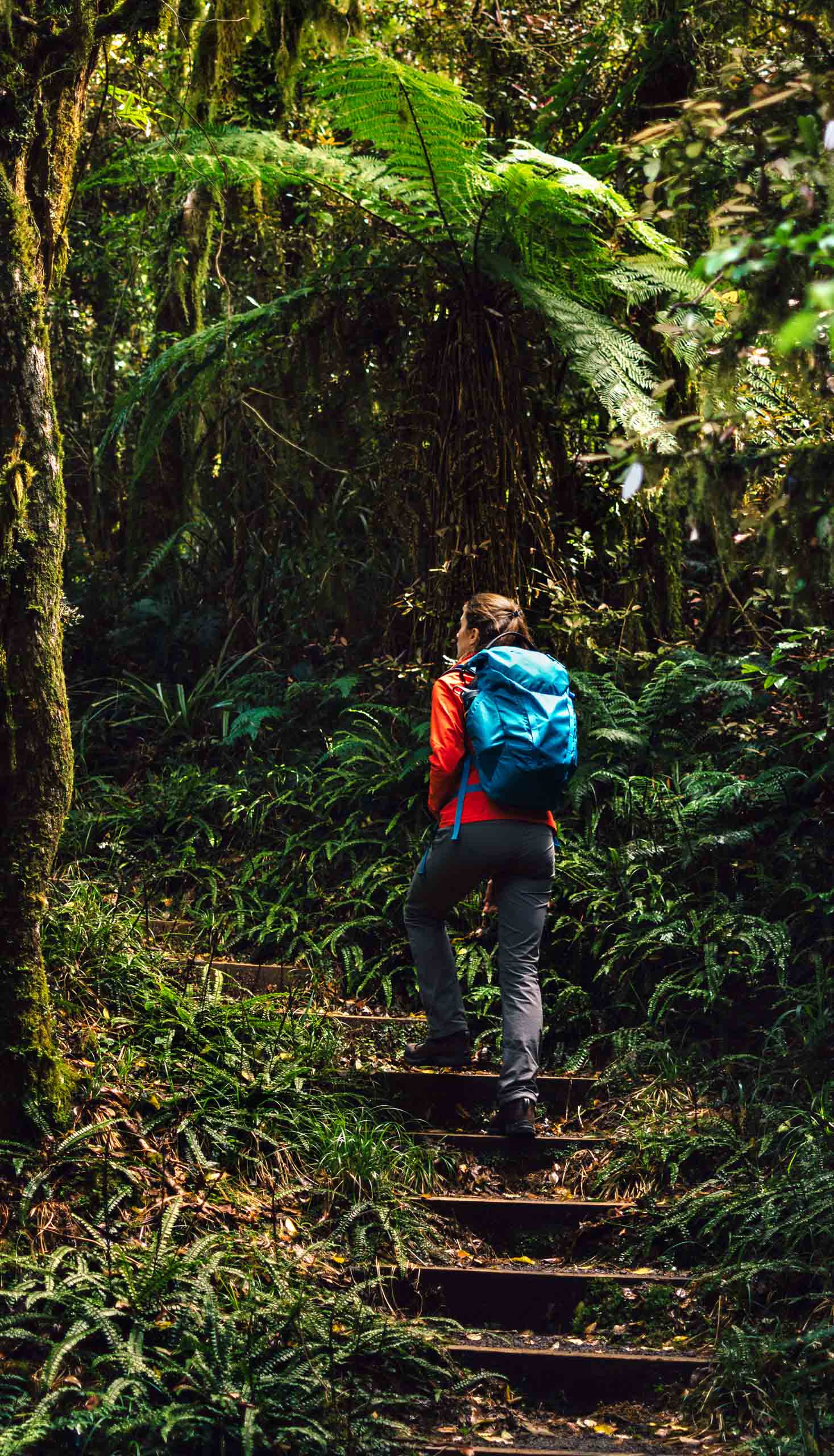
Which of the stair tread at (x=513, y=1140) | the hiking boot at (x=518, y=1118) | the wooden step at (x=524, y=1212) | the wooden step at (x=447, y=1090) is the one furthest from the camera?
the wooden step at (x=447, y=1090)

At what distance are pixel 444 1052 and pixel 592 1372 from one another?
1.66 m

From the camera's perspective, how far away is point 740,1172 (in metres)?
4.62

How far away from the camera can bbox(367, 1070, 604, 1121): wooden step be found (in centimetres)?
530

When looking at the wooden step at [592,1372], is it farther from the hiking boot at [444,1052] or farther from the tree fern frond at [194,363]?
the tree fern frond at [194,363]

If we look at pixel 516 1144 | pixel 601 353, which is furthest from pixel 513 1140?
pixel 601 353

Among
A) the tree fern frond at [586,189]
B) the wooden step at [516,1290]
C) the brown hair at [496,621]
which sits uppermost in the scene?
the tree fern frond at [586,189]

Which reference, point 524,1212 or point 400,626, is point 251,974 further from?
point 400,626

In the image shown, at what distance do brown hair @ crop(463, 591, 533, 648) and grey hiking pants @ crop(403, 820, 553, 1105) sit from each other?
0.81m

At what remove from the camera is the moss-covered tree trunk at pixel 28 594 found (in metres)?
4.19

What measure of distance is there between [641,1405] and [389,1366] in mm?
746

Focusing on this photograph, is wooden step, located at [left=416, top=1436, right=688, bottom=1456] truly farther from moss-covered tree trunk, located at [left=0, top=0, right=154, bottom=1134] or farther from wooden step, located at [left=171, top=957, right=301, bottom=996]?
wooden step, located at [left=171, top=957, right=301, bottom=996]

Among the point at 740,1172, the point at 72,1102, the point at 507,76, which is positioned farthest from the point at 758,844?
the point at 507,76

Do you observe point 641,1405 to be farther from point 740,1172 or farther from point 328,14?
point 328,14

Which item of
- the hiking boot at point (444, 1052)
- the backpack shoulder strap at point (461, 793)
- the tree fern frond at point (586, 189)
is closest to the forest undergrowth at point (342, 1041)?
the hiking boot at point (444, 1052)
